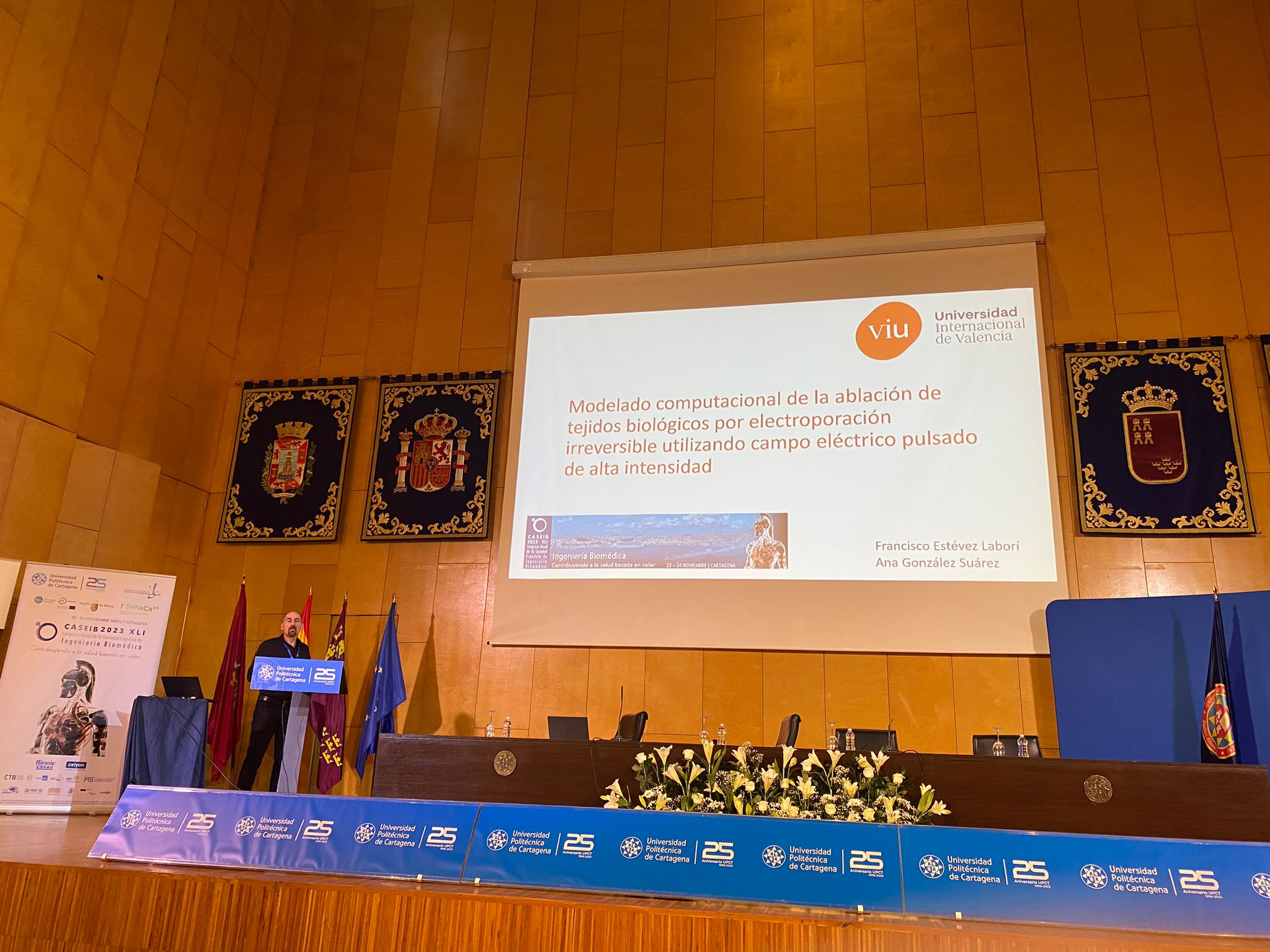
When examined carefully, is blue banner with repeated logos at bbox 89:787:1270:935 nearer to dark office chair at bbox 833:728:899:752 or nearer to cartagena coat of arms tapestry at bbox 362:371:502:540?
dark office chair at bbox 833:728:899:752

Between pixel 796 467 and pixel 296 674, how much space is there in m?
3.02

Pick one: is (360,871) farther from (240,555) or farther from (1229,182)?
(1229,182)

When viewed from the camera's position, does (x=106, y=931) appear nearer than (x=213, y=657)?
Yes

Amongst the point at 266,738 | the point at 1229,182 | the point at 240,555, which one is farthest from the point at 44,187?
the point at 1229,182

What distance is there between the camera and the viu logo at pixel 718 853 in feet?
6.12

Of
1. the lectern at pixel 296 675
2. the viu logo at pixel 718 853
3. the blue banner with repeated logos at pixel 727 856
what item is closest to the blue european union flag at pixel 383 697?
the lectern at pixel 296 675

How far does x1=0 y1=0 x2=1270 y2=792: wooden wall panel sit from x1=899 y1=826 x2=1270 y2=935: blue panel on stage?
365 centimetres

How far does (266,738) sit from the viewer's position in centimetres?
549

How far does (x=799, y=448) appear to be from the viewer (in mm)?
5707

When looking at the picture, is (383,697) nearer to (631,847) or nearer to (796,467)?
(796,467)

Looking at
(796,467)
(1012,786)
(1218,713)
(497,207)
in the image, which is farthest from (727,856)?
(497,207)

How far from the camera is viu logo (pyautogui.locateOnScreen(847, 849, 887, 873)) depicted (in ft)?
5.96

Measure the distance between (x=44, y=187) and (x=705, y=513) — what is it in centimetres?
427

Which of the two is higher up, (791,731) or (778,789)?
(791,731)
